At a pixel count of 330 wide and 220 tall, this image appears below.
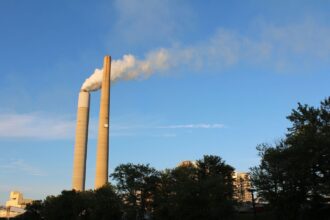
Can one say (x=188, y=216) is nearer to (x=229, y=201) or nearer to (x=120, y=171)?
(x=229, y=201)

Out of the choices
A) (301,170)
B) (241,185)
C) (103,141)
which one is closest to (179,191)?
(301,170)

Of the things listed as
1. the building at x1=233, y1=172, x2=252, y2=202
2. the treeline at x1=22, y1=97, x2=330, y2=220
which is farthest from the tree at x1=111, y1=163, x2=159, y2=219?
the building at x1=233, y1=172, x2=252, y2=202

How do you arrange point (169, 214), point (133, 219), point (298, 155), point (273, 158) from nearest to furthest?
1. point (298, 155)
2. point (273, 158)
3. point (169, 214)
4. point (133, 219)

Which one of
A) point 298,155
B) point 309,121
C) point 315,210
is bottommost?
point 315,210

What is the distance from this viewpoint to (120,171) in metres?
74.4

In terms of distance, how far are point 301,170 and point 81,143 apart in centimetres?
7188

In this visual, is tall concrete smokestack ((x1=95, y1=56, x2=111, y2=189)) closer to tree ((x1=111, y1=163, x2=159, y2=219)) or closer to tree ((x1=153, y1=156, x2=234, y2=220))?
tree ((x1=111, y1=163, x2=159, y2=219))

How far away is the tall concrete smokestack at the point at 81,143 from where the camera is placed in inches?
4176

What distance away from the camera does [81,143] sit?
107688 mm

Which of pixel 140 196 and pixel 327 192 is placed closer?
pixel 327 192

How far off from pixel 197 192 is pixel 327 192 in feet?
69.2

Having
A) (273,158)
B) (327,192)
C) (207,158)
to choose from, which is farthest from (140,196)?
(327,192)

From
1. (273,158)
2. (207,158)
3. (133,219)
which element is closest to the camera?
(273,158)

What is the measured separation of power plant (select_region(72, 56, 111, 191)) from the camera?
3693 inches
